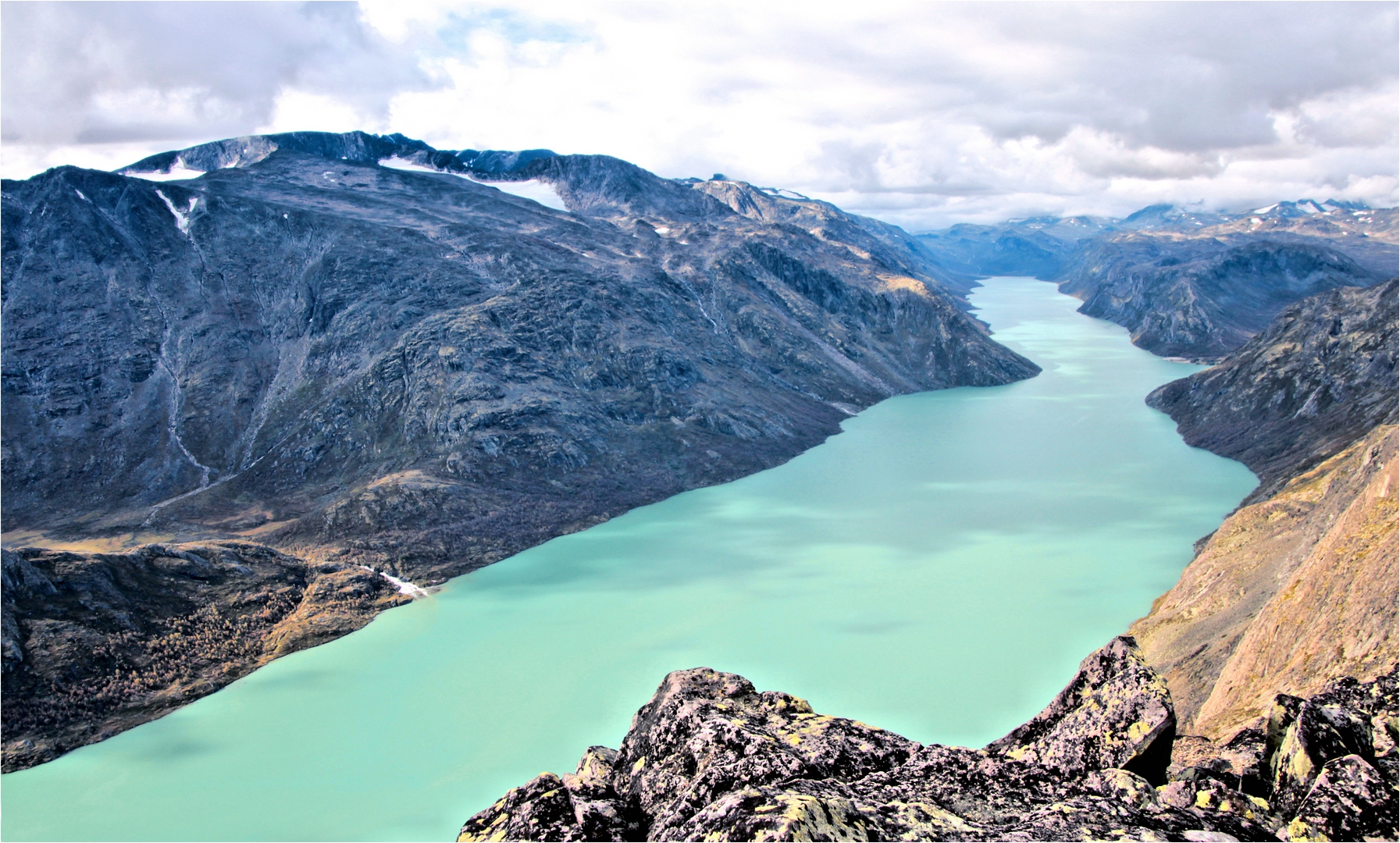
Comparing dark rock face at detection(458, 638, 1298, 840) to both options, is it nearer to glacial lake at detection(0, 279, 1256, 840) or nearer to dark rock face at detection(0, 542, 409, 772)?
glacial lake at detection(0, 279, 1256, 840)

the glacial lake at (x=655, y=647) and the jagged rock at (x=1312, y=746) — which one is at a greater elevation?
the jagged rock at (x=1312, y=746)

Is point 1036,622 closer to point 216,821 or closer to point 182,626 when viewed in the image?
point 216,821

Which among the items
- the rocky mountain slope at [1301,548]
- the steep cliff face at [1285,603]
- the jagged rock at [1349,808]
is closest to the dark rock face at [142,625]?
the steep cliff face at [1285,603]

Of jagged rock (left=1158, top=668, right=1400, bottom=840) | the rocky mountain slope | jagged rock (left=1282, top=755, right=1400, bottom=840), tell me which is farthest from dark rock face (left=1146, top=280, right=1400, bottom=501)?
jagged rock (left=1282, top=755, right=1400, bottom=840)

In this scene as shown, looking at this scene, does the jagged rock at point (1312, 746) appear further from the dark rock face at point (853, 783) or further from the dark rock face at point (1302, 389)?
the dark rock face at point (1302, 389)

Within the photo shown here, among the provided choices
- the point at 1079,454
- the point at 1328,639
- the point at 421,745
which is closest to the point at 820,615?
the point at 421,745

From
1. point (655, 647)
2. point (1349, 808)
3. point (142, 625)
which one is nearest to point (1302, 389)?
point (655, 647)
